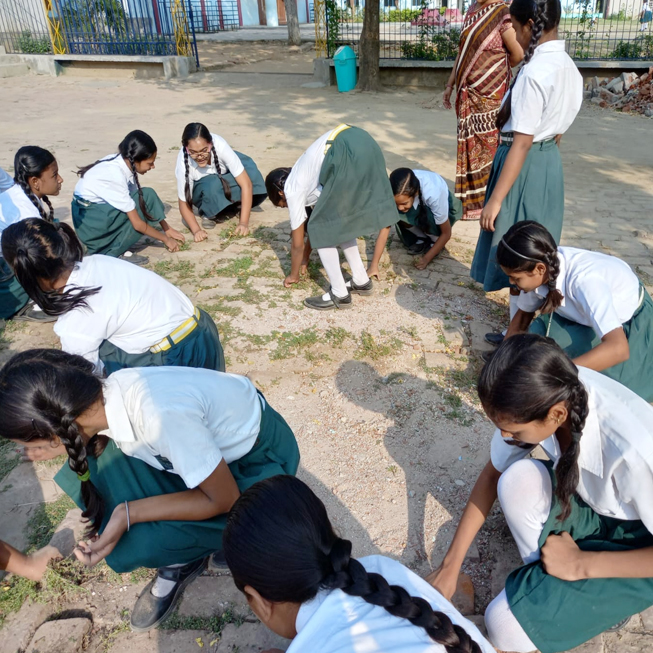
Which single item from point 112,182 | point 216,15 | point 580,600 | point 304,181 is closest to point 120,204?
point 112,182

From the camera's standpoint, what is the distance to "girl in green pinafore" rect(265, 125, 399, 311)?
3.40 meters

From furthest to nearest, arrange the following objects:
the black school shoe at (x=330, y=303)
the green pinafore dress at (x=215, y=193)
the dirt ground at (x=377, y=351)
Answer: the green pinafore dress at (x=215, y=193), the black school shoe at (x=330, y=303), the dirt ground at (x=377, y=351)

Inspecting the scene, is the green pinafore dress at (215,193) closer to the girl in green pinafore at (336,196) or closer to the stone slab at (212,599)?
the girl in green pinafore at (336,196)

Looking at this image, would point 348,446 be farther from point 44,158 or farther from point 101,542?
point 44,158

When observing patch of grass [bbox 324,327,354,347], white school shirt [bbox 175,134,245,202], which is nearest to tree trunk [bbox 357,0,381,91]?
white school shirt [bbox 175,134,245,202]

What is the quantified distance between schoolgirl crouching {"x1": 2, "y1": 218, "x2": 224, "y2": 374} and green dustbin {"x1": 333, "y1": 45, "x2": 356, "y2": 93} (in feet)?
31.4

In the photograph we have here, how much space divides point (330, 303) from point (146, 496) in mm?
2028

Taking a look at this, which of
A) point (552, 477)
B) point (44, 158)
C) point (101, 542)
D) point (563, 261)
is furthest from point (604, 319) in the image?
point (44, 158)

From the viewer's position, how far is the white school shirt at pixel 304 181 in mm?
3408

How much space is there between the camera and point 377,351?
10.5 ft

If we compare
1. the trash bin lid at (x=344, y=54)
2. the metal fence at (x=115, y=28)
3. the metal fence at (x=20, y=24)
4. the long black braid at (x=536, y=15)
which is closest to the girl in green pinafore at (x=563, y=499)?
the long black braid at (x=536, y=15)

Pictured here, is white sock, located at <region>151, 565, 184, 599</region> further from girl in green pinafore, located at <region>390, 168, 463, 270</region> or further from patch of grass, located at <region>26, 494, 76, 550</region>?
girl in green pinafore, located at <region>390, 168, 463, 270</region>

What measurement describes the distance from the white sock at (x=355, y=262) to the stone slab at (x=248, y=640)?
2.30 m

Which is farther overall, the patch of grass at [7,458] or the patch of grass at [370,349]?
the patch of grass at [370,349]
